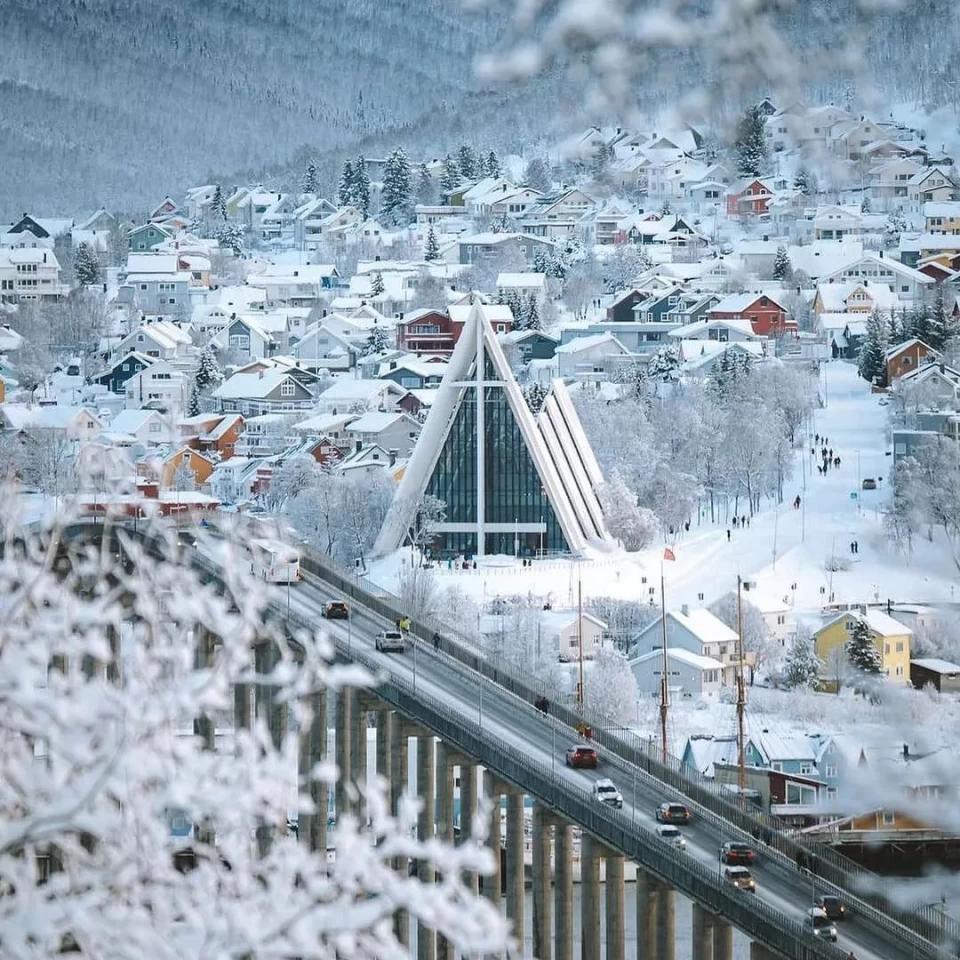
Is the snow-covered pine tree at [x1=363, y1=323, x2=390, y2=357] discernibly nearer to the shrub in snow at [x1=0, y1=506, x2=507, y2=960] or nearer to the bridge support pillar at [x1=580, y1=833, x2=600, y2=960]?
the bridge support pillar at [x1=580, y1=833, x2=600, y2=960]

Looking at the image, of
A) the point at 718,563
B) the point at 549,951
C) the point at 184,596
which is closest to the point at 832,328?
the point at 718,563

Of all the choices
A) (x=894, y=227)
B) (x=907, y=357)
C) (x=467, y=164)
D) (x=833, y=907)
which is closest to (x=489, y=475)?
(x=907, y=357)

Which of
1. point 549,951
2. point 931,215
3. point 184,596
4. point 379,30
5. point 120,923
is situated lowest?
point 549,951

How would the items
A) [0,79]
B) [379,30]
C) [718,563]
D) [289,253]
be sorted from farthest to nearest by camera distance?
[0,79] < [289,253] < [379,30] < [718,563]

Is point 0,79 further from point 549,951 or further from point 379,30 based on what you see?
point 549,951

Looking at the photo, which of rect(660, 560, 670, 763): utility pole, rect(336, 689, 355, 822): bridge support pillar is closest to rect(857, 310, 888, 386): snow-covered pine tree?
rect(660, 560, 670, 763): utility pole

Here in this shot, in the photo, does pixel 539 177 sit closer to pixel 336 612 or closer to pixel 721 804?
pixel 336 612

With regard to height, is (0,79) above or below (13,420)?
above
